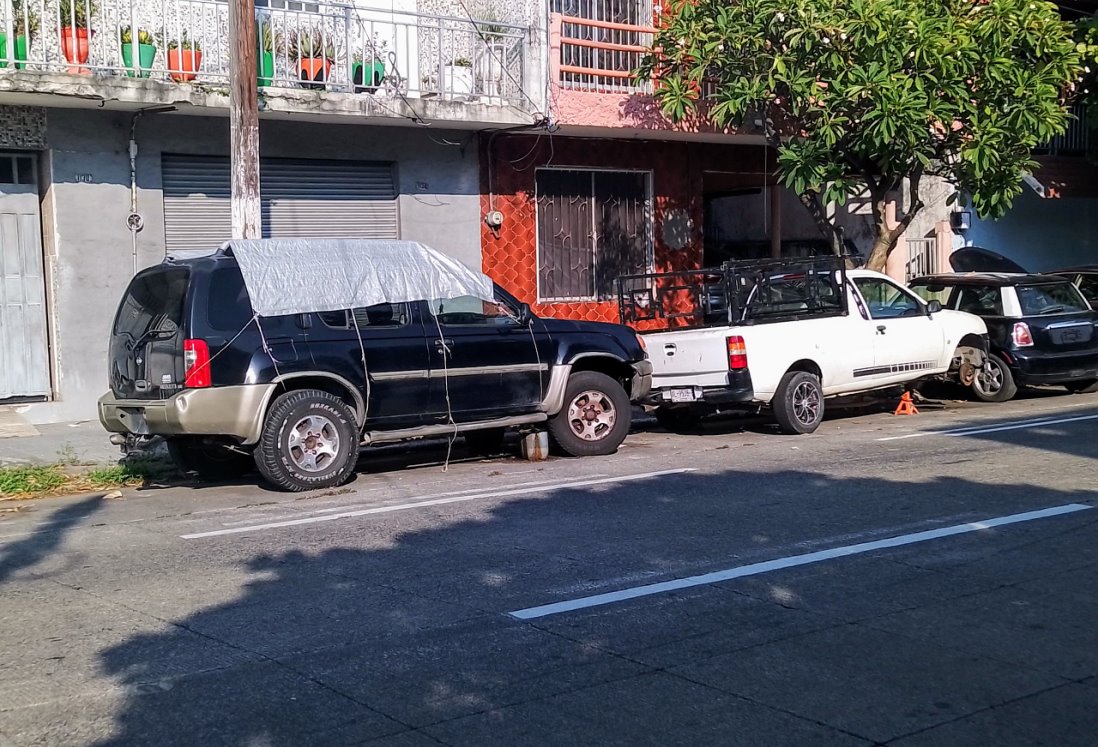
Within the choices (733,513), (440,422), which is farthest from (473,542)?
(440,422)

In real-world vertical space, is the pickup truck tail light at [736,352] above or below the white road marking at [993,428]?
above

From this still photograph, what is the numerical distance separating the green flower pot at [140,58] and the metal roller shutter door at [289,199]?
4.81ft

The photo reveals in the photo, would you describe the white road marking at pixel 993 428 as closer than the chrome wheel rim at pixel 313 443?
No

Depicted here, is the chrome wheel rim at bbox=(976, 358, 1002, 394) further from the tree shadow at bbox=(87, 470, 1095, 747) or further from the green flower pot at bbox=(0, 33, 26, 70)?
the green flower pot at bbox=(0, 33, 26, 70)

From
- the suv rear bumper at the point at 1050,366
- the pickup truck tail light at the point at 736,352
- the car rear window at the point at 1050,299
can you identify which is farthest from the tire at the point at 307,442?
the car rear window at the point at 1050,299

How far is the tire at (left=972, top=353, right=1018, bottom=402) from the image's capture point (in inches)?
628

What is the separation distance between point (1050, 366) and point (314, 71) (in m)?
10.2

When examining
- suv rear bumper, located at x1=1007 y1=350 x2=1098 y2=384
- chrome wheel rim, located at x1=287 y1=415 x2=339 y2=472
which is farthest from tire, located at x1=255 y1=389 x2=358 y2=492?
suv rear bumper, located at x1=1007 y1=350 x2=1098 y2=384

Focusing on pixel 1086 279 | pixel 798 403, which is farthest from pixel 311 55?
pixel 1086 279

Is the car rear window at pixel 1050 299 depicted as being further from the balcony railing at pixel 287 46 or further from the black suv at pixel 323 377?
the balcony railing at pixel 287 46

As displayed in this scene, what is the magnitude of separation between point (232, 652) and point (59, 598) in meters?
1.72

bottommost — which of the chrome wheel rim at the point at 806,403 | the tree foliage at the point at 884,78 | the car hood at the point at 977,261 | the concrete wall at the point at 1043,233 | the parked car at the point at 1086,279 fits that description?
the chrome wheel rim at the point at 806,403

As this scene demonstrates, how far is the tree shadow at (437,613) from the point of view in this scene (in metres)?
5.00

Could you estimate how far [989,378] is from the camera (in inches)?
635
